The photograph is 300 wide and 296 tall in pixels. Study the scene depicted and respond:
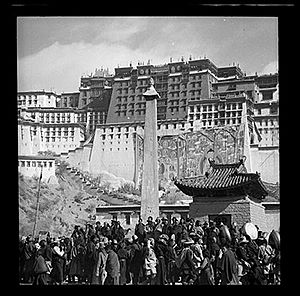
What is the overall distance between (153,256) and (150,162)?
3.25 feet

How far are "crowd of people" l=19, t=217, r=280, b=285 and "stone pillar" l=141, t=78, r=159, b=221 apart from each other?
0.19 meters

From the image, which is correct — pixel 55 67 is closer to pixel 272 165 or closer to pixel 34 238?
pixel 34 238

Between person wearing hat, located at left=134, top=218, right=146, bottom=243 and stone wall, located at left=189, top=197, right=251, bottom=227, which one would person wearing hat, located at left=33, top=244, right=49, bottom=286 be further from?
stone wall, located at left=189, top=197, right=251, bottom=227

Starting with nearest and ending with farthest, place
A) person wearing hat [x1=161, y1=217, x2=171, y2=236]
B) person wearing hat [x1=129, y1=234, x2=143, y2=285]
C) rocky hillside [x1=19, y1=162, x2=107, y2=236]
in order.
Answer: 1. person wearing hat [x1=129, y1=234, x2=143, y2=285]
2. rocky hillside [x1=19, y1=162, x2=107, y2=236]
3. person wearing hat [x1=161, y1=217, x2=171, y2=236]

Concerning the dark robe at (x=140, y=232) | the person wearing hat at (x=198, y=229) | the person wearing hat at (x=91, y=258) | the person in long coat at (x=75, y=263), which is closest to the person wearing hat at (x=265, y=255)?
the person wearing hat at (x=198, y=229)

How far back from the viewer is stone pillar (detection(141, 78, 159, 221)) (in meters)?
7.93

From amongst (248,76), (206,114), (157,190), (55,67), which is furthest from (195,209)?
(55,67)

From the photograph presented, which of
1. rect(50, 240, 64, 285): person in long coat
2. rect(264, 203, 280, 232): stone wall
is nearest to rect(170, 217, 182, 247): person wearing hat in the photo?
rect(264, 203, 280, 232): stone wall

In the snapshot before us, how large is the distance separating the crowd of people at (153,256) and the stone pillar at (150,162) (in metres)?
0.19

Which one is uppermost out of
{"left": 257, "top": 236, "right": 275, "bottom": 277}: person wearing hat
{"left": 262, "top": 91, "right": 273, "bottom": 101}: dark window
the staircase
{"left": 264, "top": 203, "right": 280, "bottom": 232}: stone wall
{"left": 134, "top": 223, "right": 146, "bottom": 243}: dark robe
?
{"left": 262, "top": 91, "right": 273, "bottom": 101}: dark window

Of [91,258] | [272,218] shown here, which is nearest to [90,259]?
[91,258]

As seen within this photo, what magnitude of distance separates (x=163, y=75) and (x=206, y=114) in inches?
24.3

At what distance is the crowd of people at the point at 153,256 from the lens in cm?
759
